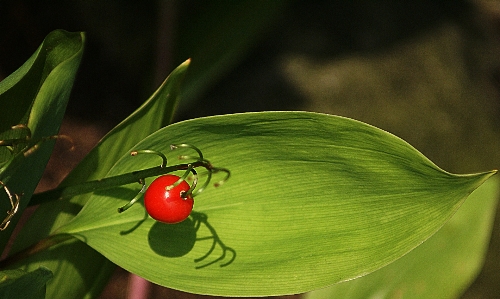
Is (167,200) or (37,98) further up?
(37,98)

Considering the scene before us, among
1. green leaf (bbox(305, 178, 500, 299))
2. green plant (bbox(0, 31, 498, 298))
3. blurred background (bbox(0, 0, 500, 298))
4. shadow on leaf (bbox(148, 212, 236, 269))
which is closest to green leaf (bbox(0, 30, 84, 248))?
green plant (bbox(0, 31, 498, 298))

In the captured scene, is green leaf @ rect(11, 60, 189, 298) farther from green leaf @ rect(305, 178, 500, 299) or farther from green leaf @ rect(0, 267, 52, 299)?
green leaf @ rect(305, 178, 500, 299)

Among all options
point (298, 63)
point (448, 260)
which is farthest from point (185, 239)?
point (298, 63)

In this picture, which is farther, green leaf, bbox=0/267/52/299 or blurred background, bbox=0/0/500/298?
blurred background, bbox=0/0/500/298

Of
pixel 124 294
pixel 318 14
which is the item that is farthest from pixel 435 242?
pixel 318 14

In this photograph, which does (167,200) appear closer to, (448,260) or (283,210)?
(283,210)

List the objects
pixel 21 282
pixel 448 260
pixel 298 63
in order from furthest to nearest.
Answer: pixel 298 63, pixel 448 260, pixel 21 282
